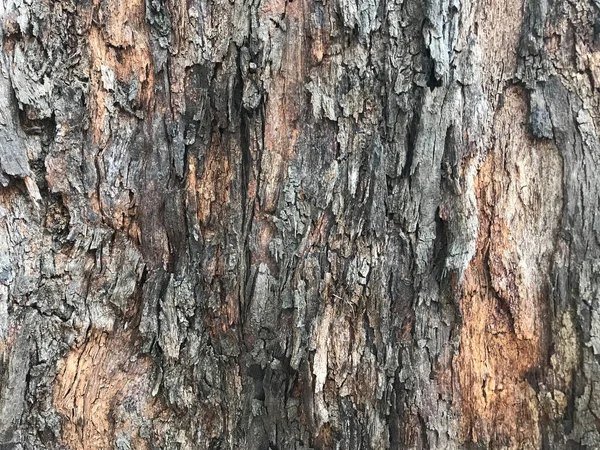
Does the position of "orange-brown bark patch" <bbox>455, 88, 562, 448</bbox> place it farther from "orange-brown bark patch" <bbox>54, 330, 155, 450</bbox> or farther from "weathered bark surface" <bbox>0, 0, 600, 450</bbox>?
"orange-brown bark patch" <bbox>54, 330, 155, 450</bbox>

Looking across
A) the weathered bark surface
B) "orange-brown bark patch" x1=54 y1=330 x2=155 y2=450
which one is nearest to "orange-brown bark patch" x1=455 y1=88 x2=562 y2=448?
the weathered bark surface

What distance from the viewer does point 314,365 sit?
1.82m

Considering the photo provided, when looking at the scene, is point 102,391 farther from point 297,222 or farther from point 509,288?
point 509,288

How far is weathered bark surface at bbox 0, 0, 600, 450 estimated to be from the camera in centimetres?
179

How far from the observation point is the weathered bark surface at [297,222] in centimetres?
179

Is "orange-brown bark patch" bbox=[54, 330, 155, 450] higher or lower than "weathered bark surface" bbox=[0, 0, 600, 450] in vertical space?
lower

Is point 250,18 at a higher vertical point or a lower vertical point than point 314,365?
higher

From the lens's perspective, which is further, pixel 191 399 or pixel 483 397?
pixel 191 399

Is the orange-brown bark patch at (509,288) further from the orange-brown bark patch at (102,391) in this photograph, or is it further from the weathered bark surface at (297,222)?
the orange-brown bark patch at (102,391)

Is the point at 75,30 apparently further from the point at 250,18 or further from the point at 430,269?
the point at 430,269

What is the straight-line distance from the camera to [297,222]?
1864mm

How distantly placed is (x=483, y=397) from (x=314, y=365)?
556 millimetres

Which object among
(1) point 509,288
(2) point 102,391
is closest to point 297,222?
(1) point 509,288

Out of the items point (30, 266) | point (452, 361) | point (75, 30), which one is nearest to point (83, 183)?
point (30, 266)
